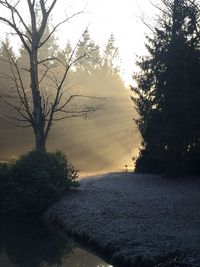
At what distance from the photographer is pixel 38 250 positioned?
11.4 m

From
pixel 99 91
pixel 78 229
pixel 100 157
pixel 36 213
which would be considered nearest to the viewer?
pixel 78 229

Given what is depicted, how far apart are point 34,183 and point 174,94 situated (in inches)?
333

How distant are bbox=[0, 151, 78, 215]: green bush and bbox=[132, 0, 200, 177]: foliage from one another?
19.8 ft

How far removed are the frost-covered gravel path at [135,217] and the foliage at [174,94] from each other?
2451 millimetres

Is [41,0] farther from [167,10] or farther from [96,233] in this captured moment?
[96,233]

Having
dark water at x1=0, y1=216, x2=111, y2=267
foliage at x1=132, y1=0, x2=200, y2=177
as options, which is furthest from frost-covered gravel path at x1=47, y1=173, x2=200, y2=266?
foliage at x1=132, y1=0, x2=200, y2=177

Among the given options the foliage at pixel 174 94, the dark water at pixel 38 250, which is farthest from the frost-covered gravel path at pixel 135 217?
the foliage at pixel 174 94

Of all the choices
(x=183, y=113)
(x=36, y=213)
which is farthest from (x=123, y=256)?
(x=183, y=113)

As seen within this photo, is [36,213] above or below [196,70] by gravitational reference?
below

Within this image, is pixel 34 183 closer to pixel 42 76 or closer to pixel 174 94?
pixel 174 94

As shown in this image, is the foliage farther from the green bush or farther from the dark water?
the dark water

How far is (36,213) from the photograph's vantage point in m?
16.0

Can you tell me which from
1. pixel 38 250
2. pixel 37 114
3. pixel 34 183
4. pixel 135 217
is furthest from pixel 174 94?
pixel 38 250

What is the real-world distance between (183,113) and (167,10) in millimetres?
5816
